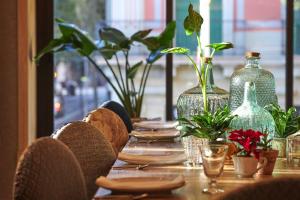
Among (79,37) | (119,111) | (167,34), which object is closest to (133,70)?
(167,34)

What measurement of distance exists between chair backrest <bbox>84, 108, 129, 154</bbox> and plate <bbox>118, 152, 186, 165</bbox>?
2.25 feet

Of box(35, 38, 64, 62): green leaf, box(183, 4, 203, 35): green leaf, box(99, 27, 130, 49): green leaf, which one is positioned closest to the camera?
box(183, 4, 203, 35): green leaf

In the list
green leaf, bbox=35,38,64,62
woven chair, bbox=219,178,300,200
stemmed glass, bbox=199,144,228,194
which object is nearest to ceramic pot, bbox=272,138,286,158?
stemmed glass, bbox=199,144,228,194

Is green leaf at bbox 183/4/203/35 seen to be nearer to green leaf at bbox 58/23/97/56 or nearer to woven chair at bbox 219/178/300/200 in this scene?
woven chair at bbox 219/178/300/200

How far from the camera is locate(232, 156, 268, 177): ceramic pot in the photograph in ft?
6.06

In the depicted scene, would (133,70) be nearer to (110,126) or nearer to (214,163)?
(110,126)

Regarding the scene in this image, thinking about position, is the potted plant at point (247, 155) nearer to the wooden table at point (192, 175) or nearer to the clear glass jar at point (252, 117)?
the wooden table at point (192, 175)

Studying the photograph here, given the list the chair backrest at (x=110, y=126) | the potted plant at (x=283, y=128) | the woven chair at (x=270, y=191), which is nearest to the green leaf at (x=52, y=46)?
the chair backrest at (x=110, y=126)

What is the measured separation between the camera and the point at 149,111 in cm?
514

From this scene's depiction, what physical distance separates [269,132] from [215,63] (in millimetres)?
2911
